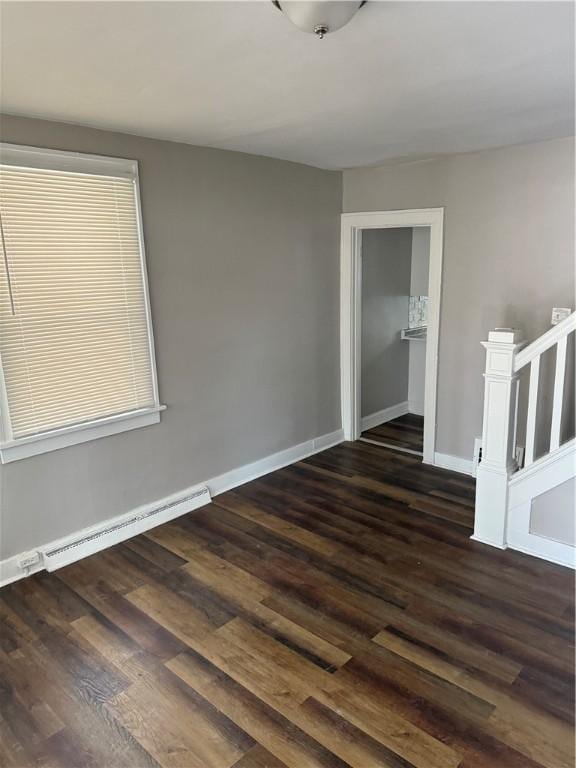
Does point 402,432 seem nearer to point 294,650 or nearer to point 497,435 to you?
point 497,435

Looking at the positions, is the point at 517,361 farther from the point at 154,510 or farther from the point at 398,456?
the point at 154,510

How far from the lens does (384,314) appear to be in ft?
17.3

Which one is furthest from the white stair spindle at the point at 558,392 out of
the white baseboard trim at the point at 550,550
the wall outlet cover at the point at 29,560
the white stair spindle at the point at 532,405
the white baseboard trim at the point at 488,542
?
the wall outlet cover at the point at 29,560

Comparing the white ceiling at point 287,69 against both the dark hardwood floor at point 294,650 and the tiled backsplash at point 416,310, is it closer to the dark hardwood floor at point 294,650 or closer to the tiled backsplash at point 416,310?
the dark hardwood floor at point 294,650

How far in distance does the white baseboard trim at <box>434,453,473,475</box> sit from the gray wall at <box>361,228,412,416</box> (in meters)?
1.09

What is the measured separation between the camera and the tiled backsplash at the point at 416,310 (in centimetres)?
559

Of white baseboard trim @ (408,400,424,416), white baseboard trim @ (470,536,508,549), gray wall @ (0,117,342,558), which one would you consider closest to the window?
gray wall @ (0,117,342,558)

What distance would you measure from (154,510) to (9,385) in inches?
49.2

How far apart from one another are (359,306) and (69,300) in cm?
258

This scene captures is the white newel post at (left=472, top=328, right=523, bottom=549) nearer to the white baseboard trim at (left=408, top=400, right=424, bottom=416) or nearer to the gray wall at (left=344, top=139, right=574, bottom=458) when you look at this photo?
the gray wall at (left=344, top=139, right=574, bottom=458)

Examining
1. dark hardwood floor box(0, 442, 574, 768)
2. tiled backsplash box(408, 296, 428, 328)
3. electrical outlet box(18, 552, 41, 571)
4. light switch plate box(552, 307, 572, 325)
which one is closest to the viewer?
dark hardwood floor box(0, 442, 574, 768)

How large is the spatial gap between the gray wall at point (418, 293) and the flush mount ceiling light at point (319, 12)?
12.9 ft

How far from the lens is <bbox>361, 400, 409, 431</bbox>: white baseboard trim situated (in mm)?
5258

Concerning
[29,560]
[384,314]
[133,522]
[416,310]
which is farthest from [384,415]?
[29,560]
